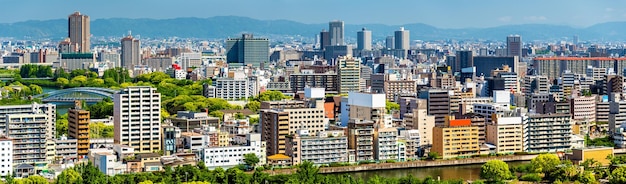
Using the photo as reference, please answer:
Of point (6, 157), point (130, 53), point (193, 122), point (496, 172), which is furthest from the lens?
point (130, 53)

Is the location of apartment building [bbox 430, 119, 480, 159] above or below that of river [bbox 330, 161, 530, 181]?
above

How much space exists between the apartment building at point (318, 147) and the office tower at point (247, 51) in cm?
2606

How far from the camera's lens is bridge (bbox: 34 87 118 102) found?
2402 cm

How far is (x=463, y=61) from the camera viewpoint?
3528 centimetres

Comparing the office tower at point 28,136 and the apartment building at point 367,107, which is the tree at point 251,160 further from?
the apartment building at point 367,107

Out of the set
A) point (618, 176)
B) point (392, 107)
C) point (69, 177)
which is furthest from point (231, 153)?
point (392, 107)

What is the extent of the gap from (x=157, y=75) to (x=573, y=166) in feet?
61.8

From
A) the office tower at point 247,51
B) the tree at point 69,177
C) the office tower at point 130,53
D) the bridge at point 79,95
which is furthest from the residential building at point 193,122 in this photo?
the office tower at point 130,53

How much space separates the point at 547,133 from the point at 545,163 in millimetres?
2864

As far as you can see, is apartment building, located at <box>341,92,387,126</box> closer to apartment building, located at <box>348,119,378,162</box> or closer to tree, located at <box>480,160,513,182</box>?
apartment building, located at <box>348,119,378,162</box>

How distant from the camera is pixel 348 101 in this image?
16094 millimetres

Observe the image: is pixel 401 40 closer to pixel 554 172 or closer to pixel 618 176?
pixel 554 172

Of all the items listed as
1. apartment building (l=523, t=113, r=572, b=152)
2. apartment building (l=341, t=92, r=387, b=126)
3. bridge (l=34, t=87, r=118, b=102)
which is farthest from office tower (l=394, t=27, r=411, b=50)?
apartment building (l=523, t=113, r=572, b=152)

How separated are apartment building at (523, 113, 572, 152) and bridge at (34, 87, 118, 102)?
11.4m
